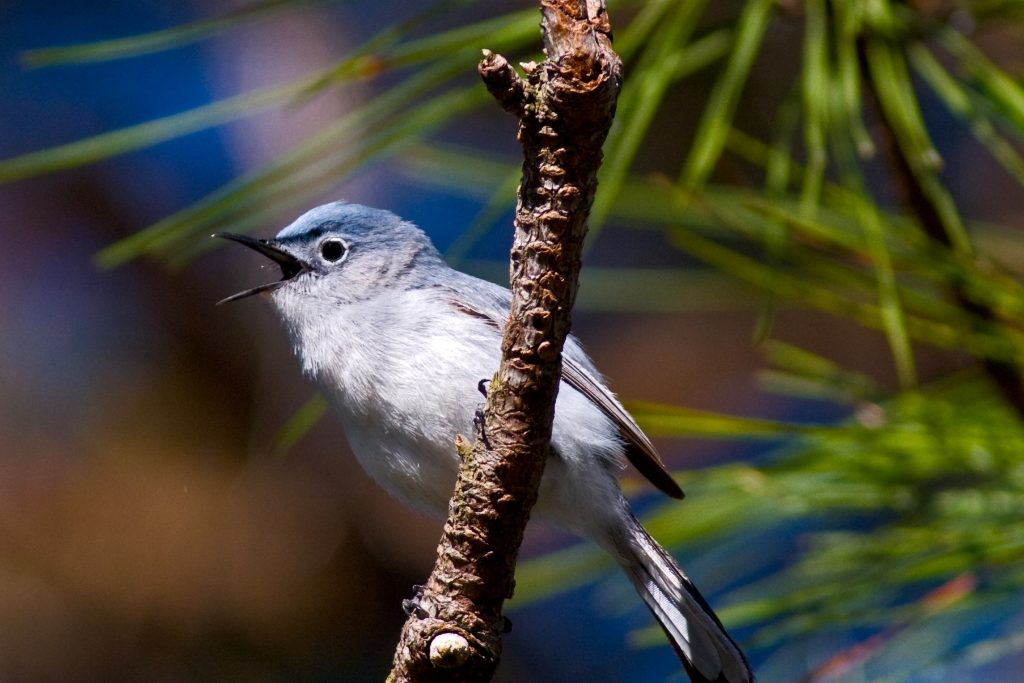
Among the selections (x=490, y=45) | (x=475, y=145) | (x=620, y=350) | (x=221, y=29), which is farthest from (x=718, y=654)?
(x=475, y=145)

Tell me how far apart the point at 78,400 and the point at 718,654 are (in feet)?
5.55

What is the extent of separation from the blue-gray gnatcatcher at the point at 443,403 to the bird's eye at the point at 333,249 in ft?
0.04

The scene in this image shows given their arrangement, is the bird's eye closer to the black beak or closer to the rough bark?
the black beak

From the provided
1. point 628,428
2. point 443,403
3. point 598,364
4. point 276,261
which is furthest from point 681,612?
point 598,364

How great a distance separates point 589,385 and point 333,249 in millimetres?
546

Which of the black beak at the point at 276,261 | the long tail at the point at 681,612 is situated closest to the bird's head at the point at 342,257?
the black beak at the point at 276,261

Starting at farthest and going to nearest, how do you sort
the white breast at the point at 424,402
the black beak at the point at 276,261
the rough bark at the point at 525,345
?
the black beak at the point at 276,261
the white breast at the point at 424,402
the rough bark at the point at 525,345

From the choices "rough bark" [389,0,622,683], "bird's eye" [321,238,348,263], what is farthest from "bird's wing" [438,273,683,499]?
"rough bark" [389,0,622,683]

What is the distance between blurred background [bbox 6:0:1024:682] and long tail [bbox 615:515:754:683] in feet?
0.16

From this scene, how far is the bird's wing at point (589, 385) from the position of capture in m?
1.54

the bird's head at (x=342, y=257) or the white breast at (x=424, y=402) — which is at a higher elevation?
the bird's head at (x=342, y=257)

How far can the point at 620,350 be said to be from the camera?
3.18 m

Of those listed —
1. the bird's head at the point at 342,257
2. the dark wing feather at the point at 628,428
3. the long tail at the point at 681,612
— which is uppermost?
the bird's head at the point at 342,257

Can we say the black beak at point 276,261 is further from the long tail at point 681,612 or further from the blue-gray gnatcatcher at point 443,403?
the long tail at point 681,612
